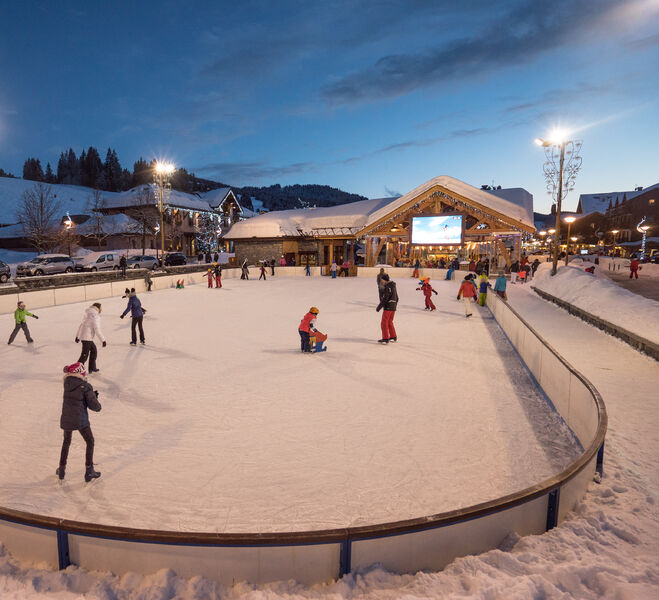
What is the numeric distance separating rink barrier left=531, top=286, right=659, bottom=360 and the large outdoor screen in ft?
50.6

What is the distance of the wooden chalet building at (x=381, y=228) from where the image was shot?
Result: 31938mm

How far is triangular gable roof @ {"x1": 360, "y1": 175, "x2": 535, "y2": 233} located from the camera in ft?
99.2

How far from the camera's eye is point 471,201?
30484 mm

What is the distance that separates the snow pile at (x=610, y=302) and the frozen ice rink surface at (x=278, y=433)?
416 cm

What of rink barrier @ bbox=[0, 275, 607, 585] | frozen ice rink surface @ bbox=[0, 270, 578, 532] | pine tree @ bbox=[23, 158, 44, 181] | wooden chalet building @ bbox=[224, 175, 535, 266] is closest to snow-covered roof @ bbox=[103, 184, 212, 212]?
wooden chalet building @ bbox=[224, 175, 535, 266]

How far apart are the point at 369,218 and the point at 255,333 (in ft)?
87.3

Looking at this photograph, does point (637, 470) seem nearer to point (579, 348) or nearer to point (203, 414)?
point (203, 414)

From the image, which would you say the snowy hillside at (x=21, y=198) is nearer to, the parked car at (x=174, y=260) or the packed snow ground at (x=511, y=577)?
the parked car at (x=174, y=260)

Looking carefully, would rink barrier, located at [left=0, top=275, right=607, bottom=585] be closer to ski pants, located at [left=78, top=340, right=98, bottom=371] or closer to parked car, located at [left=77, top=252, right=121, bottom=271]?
ski pants, located at [left=78, top=340, right=98, bottom=371]

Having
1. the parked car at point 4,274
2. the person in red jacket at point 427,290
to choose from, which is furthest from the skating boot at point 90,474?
the parked car at point 4,274

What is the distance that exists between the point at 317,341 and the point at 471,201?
82.3 feet

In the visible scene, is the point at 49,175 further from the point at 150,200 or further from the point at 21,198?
the point at 150,200

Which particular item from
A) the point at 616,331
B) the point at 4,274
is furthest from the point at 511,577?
the point at 4,274

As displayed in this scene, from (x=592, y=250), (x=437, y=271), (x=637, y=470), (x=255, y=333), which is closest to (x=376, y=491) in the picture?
(x=637, y=470)
